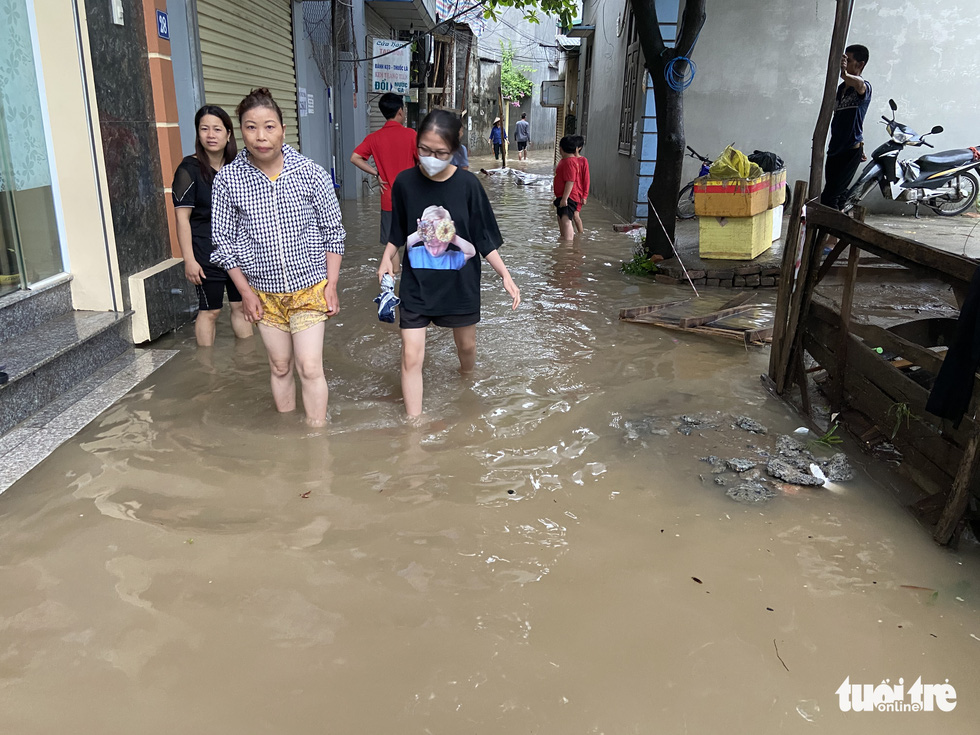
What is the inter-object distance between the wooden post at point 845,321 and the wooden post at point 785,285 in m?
0.54

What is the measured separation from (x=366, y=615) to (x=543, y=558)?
2.44ft

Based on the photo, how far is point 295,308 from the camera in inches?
154

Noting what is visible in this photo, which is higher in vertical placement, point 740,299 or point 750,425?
point 740,299

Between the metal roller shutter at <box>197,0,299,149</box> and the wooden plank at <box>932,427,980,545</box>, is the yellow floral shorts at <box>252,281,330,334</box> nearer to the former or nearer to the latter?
the wooden plank at <box>932,427,980,545</box>

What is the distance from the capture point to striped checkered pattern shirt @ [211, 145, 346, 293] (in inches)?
146

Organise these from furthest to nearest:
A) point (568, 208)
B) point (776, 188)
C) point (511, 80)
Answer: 1. point (511, 80)
2. point (568, 208)
3. point (776, 188)

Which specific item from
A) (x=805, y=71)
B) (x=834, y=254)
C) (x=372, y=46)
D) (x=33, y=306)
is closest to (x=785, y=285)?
(x=834, y=254)

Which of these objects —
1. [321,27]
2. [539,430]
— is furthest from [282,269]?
[321,27]

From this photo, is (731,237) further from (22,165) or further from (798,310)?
(22,165)

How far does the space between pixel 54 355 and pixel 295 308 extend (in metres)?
1.57

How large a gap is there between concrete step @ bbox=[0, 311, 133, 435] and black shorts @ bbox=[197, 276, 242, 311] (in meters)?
0.53

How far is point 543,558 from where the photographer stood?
3039 mm

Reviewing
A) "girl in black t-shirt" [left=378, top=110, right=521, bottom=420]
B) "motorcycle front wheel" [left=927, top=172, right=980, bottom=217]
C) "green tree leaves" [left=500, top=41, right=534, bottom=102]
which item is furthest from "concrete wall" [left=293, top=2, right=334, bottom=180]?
"green tree leaves" [left=500, top=41, right=534, bottom=102]

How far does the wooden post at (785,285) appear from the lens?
479cm
